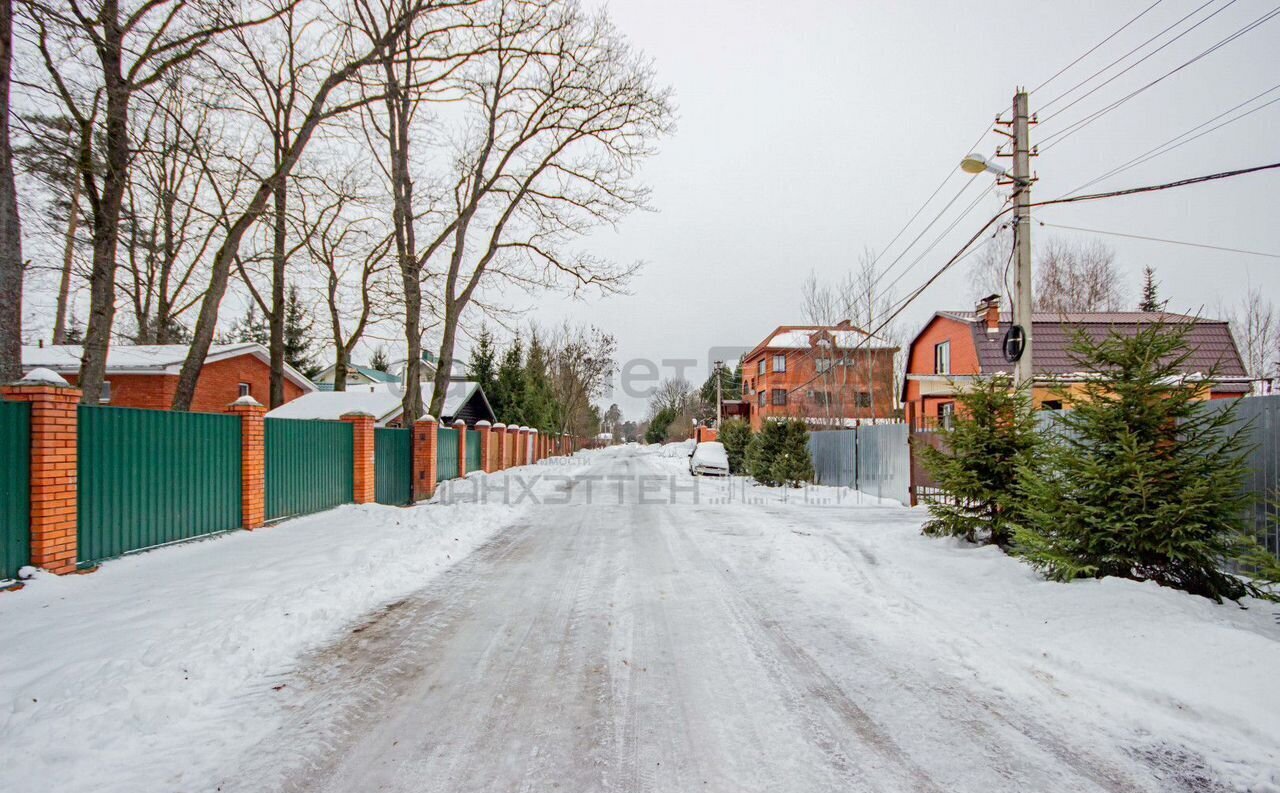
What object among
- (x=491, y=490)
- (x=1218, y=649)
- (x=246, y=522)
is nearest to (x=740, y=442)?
(x=491, y=490)

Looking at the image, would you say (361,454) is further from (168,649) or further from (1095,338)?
Answer: (1095,338)

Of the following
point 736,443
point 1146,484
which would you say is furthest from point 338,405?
point 1146,484

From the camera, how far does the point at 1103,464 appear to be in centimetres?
575

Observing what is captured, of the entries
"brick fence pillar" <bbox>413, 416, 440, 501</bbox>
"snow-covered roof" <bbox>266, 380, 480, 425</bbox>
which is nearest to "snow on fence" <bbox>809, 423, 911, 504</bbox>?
"brick fence pillar" <bbox>413, 416, 440, 501</bbox>

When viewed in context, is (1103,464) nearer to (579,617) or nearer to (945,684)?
(945,684)

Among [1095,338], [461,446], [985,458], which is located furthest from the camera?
[461,446]

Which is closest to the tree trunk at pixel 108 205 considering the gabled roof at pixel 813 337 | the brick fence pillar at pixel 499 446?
the brick fence pillar at pixel 499 446

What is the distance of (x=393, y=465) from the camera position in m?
14.6

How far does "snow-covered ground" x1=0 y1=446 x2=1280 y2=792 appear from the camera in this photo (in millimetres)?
3008

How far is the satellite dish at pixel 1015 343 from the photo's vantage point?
28.9 ft

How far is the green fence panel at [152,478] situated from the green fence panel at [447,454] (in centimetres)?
1007

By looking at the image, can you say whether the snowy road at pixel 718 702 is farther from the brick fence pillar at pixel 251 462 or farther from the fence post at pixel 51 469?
the brick fence pillar at pixel 251 462

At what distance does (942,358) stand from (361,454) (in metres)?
→ 23.9

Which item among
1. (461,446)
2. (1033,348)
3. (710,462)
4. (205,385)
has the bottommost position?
(710,462)
